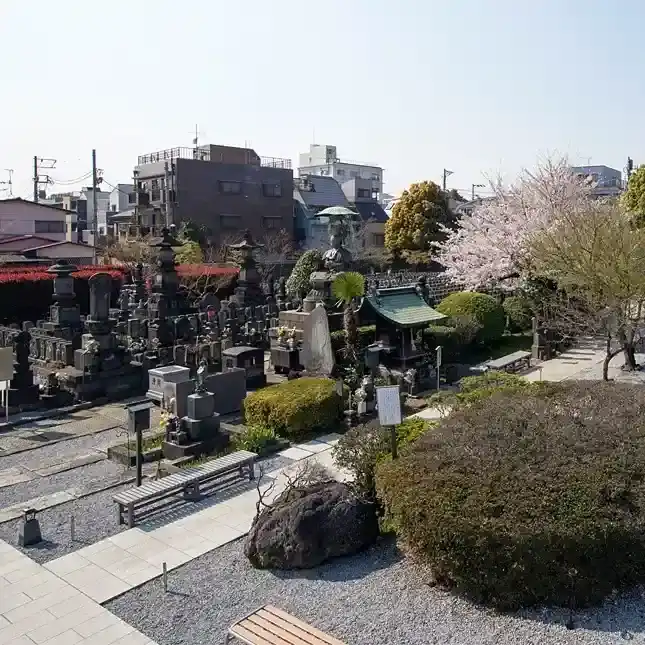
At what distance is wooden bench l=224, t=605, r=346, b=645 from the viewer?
5.50 metres

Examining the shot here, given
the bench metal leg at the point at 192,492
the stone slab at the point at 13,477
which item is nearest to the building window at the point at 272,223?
the stone slab at the point at 13,477

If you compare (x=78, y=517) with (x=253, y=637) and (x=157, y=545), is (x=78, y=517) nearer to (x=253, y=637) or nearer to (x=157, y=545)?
(x=157, y=545)

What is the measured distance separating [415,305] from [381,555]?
38.3 feet

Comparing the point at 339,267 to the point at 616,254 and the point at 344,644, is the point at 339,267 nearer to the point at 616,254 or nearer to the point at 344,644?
the point at 616,254

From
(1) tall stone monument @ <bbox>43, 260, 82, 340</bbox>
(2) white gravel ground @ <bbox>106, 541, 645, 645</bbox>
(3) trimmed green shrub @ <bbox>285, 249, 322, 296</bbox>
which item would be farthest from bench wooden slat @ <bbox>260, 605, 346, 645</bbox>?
(3) trimmed green shrub @ <bbox>285, 249, 322, 296</bbox>

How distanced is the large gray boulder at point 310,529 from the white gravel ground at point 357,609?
0.15 meters

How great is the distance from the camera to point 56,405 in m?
15.5

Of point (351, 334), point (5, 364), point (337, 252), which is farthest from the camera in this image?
point (337, 252)

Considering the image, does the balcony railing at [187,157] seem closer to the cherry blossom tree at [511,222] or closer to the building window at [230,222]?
the building window at [230,222]

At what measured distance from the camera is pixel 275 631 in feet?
18.5

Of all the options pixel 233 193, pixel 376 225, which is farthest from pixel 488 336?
pixel 376 225

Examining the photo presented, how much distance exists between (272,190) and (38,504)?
141ft

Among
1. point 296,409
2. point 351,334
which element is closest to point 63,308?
point 351,334

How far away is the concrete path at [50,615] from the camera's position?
20.3 feet
